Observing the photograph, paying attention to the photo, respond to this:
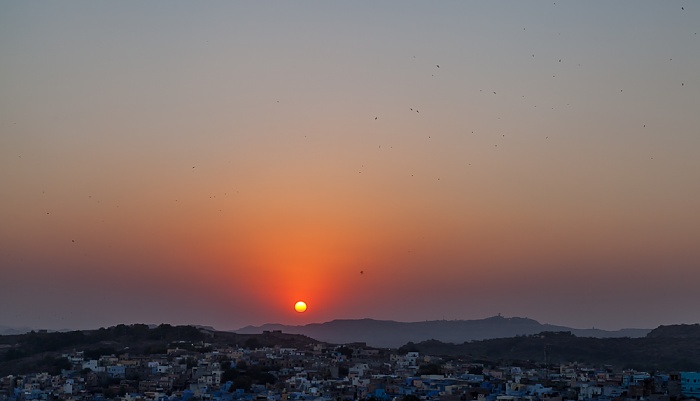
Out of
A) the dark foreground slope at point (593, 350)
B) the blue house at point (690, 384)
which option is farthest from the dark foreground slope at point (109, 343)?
the blue house at point (690, 384)

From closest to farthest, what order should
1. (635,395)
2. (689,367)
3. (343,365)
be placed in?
(635,395) < (343,365) < (689,367)

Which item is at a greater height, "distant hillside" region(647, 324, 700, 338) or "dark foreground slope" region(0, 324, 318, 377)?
"distant hillside" region(647, 324, 700, 338)

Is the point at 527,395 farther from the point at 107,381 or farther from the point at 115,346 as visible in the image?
the point at 115,346

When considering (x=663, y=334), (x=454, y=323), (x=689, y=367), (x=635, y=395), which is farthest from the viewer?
(x=454, y=323)

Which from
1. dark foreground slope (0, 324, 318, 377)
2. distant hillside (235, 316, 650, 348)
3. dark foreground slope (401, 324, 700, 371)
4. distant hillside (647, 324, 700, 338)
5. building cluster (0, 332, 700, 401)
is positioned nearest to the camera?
building cluster (0, 332, 700, 401)

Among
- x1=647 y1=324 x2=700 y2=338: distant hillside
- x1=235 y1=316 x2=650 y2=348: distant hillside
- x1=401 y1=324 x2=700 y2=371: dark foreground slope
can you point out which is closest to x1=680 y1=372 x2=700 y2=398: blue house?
x1=401 y1=324 x2=700 y2=371: dark foreground slope

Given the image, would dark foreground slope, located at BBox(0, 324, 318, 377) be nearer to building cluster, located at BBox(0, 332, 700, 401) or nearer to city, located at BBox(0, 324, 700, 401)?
city, located at BBox(0, 324, 700, 401)

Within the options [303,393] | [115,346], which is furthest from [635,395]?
[115,346]

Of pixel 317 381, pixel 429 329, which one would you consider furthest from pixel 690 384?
pixel 429 329
